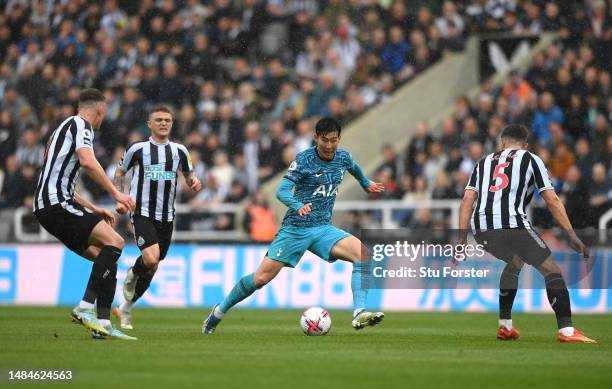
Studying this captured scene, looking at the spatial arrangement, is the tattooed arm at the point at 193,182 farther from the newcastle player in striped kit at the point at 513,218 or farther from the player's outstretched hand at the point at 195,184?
the newcastle player in striped kit at the point at 513,218

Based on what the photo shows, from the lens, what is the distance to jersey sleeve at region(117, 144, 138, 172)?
12.1 meters

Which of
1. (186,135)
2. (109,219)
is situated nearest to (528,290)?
(186,135)

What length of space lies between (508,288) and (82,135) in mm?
3899

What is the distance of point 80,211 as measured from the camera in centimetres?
978

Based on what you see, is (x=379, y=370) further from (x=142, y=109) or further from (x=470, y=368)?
(x=142, y=109)

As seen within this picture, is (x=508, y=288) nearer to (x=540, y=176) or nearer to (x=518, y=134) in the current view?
(x=540, y=176)

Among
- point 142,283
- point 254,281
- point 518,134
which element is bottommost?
point 142,283

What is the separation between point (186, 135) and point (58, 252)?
363 centimetres

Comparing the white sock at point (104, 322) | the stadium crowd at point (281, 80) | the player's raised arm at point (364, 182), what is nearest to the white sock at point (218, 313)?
the white sock at point (104, 322)

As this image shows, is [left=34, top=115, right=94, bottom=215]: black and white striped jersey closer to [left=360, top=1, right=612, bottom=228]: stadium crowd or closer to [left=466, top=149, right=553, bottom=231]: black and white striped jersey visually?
[left=466, top=149, right=553, bottom=231]: black and white striped jersey

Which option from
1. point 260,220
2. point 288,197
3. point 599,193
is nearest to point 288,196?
point 288,197

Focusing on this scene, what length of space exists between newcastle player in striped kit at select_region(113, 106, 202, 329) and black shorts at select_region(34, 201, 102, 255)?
2.21 metres

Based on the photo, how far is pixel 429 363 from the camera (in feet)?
26.2

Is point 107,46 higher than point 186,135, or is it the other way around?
point 107,46
